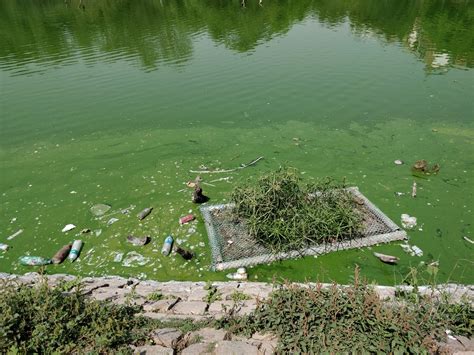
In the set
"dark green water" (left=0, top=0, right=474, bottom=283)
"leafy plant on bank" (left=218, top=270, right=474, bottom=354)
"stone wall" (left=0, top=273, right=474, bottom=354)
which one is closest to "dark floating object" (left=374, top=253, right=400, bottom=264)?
"dark green water" (left=0, top=0, right=474, bottom=283)

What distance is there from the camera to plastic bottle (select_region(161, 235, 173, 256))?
20.4 ft

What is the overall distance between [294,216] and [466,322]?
283 cm

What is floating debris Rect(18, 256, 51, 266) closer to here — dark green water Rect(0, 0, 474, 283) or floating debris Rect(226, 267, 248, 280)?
dark green water Rect(0, 0, 474, 283)

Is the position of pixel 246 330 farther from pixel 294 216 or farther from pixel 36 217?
pixel 36 217

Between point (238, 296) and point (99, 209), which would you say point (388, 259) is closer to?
point (238, 296)

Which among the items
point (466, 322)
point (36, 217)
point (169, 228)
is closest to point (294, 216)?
point (169, 228)

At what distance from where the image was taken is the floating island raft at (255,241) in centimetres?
591

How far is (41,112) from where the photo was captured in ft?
40.9

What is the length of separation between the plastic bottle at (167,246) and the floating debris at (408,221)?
4.25 metres

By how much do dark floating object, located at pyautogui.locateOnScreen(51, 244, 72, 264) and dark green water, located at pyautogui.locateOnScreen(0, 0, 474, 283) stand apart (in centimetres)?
23

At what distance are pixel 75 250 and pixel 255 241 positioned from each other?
3.21 m

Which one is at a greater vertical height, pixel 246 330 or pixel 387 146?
pixel 246 330

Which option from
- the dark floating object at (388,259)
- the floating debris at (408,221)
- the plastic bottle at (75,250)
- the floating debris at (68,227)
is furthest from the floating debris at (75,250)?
the floating debris at (408,221)

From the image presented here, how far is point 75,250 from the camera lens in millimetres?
6352
